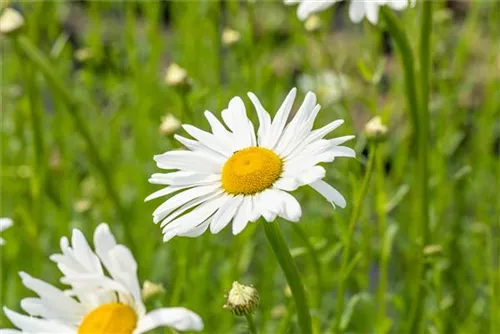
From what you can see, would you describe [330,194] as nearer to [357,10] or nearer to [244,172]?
[244,172]

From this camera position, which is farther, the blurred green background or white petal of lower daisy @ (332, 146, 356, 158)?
the blurred green background

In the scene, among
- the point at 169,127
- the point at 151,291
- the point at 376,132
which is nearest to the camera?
the point at 151,291

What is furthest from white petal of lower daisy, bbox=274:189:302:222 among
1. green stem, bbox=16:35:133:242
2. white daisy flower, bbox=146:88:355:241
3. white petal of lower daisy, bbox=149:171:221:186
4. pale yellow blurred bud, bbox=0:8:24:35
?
pale yellow blurred bud, bbox=0:8:24:35

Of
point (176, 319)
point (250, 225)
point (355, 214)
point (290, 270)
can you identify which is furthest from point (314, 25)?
point (176, 319)

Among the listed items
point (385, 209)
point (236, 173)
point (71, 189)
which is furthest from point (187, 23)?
point (236, 173)

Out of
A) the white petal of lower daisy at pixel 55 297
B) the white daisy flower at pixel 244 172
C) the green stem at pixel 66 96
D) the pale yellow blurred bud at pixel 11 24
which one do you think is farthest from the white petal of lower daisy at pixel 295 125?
the pale yellow blurred bud at pixel 11 24

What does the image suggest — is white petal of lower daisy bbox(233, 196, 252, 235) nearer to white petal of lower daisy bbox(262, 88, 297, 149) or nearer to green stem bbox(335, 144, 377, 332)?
white petal of lower daisy bbox(262, 88, 297, 149)
